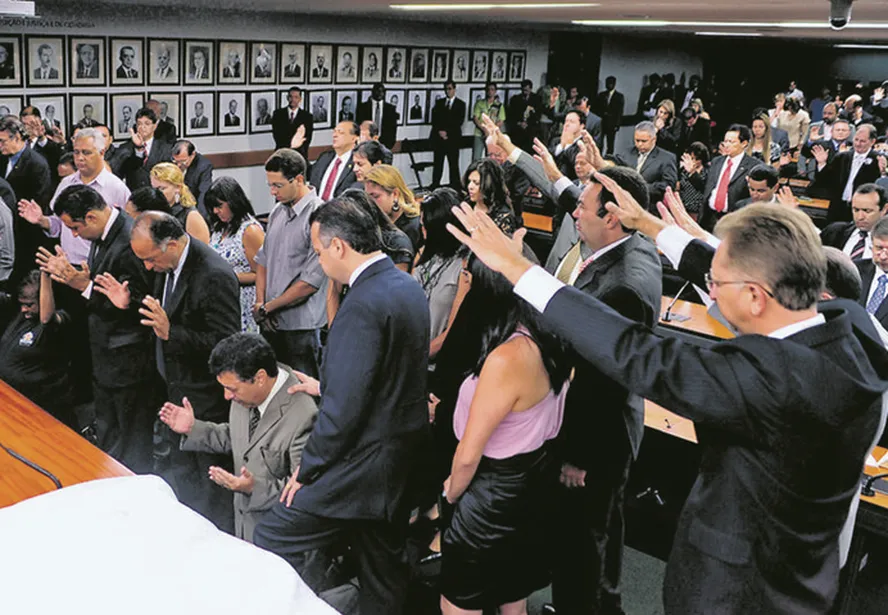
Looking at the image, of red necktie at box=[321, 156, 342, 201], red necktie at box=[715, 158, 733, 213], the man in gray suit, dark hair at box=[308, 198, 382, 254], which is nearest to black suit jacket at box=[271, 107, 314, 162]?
red necktie at box=[321, 156, 342, 201]

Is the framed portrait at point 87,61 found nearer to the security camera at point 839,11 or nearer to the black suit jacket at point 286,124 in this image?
the black suit jacket at point 286,124

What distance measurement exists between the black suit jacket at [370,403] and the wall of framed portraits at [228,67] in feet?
22.2

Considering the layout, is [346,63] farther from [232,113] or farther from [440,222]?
[440,222]

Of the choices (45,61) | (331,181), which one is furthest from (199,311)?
(45,61)

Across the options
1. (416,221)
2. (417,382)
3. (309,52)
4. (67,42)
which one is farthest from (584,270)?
(309,52)

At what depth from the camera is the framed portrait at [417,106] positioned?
12202 mm

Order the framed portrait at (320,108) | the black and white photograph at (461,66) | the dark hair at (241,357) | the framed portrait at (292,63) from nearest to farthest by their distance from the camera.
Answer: the dark hair at (241,357)
the framed portrait at (292,63)
the framed portrait at (320,108)
the black and white photograph at (461,66)

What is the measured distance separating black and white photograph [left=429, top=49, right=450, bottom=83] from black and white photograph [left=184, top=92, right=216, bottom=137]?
4.05 metres

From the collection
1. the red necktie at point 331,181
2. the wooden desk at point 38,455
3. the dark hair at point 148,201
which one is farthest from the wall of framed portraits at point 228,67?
the wooden desk at point 38,455

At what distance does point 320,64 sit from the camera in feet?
34.6

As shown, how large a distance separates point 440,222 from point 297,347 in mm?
1243

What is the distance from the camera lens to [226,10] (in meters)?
9.03

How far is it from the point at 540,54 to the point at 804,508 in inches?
547

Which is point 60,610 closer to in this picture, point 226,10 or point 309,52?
point 226,10
